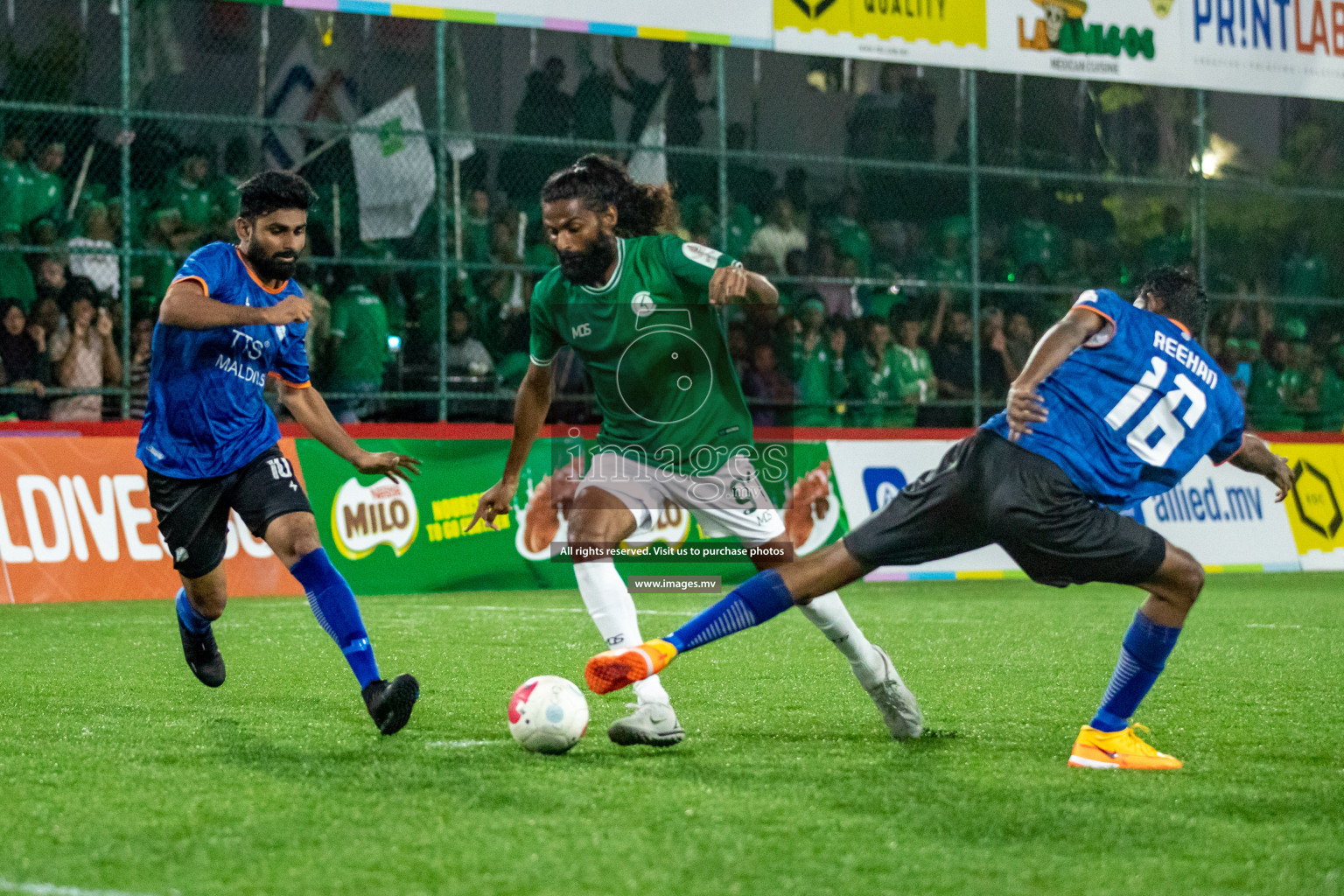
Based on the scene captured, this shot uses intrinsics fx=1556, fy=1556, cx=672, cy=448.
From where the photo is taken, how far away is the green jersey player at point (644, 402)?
5.45m

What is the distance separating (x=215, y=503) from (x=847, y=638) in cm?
250

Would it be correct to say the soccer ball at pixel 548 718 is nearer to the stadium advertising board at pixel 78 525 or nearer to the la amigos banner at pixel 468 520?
the stadium advertising board at pixel 78 525

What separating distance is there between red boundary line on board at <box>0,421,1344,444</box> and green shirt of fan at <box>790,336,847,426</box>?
23.3 inches

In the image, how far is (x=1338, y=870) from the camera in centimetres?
352

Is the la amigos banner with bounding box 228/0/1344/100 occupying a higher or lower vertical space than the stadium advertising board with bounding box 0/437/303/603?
higher

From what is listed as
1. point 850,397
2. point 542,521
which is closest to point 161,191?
point 542,521

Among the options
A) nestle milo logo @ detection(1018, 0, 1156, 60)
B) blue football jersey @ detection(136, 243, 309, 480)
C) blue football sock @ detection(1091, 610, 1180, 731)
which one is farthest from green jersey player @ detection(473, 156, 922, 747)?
nestle milo logo @ detection(1018, 0, 1156, 60)

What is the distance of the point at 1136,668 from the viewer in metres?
5.01

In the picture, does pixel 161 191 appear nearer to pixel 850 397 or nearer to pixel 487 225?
pixel 487 225

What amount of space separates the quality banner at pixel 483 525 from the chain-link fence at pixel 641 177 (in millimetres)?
1046

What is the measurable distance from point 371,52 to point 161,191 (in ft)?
10.1

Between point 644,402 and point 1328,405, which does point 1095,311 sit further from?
point 1328,405

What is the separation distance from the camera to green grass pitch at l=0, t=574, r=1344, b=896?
3494 millimetres

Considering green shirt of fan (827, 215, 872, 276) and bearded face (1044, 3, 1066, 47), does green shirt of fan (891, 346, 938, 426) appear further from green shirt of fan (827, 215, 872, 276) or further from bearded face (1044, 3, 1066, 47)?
bearded face (1044, 3, 1066, 47)
